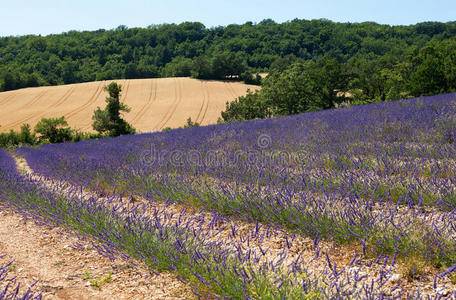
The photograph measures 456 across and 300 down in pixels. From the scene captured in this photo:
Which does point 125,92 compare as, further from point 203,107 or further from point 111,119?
point 111,119

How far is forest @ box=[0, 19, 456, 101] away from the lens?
66.9 metres

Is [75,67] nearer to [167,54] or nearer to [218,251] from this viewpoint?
[167,54]

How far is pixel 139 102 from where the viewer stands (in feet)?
169

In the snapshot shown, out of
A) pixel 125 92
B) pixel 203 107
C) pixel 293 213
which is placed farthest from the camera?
pixel 125 92

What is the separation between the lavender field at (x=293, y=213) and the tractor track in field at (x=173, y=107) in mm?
33212

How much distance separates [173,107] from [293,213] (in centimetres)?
4641

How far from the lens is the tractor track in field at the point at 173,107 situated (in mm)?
39900

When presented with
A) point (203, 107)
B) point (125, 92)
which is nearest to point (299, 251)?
point (203, 107)

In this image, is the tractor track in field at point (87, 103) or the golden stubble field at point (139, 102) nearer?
the golden stubble field at point (139, 102)

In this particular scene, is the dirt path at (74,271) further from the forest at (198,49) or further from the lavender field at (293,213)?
the forest at (198,49)

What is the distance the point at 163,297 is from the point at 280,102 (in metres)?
30.8

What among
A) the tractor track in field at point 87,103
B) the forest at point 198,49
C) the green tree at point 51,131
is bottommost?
the green tree at point 51,131

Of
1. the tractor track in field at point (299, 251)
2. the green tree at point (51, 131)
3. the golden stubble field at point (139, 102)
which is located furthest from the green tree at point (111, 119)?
the tractor track in field at point (299, 251)

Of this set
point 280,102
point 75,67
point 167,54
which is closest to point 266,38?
point 167,54
